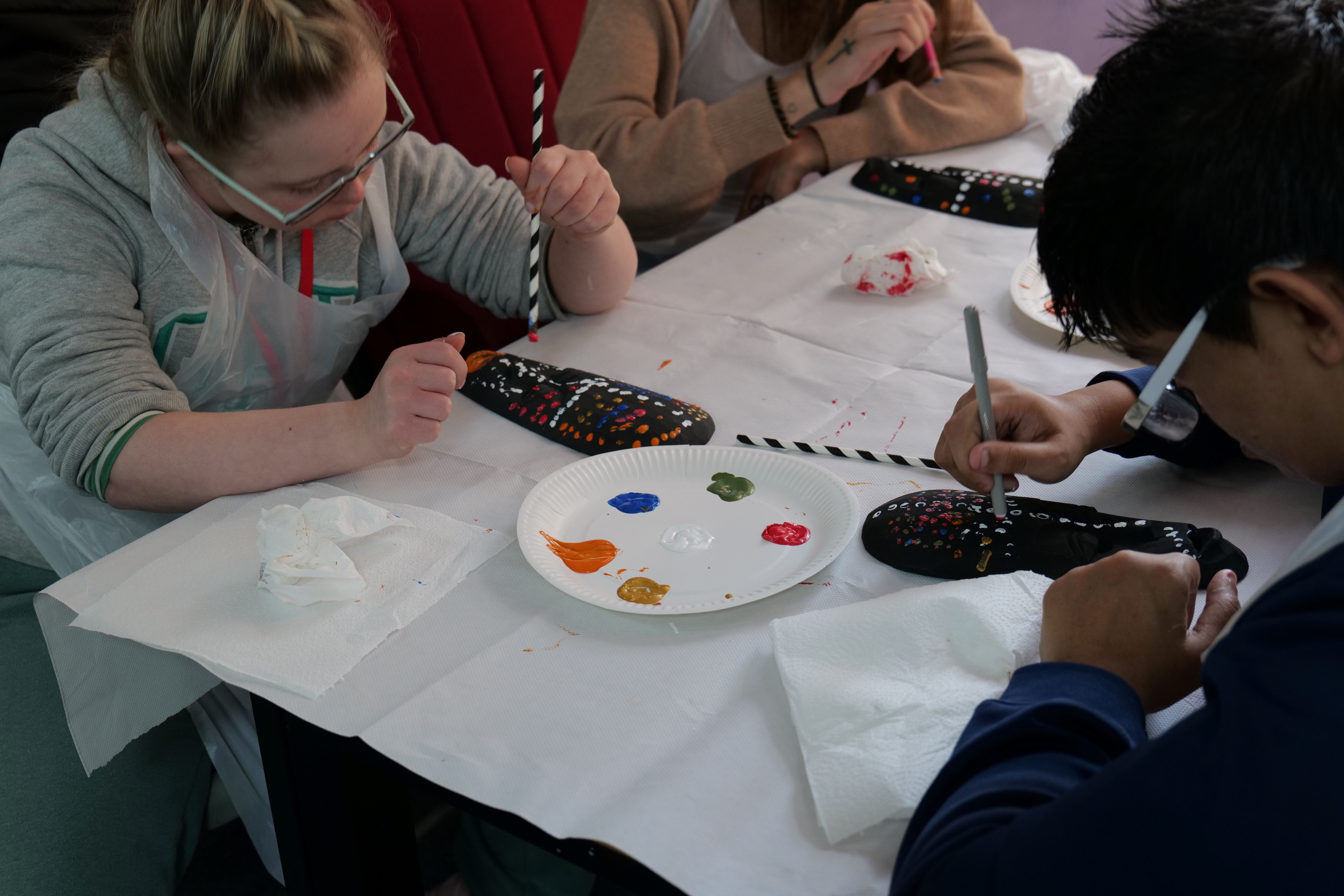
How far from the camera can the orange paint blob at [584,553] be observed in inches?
32.4

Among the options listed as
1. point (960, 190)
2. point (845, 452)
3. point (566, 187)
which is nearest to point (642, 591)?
point (845, 452)

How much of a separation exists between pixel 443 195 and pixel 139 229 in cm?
39

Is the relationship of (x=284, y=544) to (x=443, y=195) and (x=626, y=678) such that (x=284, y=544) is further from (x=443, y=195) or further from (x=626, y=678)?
(x=443, y=195)

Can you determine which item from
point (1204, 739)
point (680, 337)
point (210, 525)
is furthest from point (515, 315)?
point (1204, 739)

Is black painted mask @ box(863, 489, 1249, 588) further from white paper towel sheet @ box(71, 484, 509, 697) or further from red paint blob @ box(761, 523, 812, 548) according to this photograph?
white paper towel sheet @ box(71, 484, 509, 697)

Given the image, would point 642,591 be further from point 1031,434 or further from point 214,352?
point 214,352

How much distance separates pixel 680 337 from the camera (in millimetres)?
1210

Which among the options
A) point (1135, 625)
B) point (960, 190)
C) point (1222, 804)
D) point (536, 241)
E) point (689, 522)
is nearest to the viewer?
point (1222, 804)

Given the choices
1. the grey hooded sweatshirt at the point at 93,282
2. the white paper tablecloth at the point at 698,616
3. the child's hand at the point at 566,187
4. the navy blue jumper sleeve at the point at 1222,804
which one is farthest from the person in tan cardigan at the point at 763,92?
the navy blue jumper sleeve at the point at 1222,804

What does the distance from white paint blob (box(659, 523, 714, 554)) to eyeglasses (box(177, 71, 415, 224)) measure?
51 centimetres

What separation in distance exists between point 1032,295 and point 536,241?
601mm

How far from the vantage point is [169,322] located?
1078mm

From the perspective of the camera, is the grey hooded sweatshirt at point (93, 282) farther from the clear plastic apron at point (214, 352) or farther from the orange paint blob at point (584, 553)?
the orange paint blob at point (584, 553)

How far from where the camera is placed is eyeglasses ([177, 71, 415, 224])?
1.01 metres
